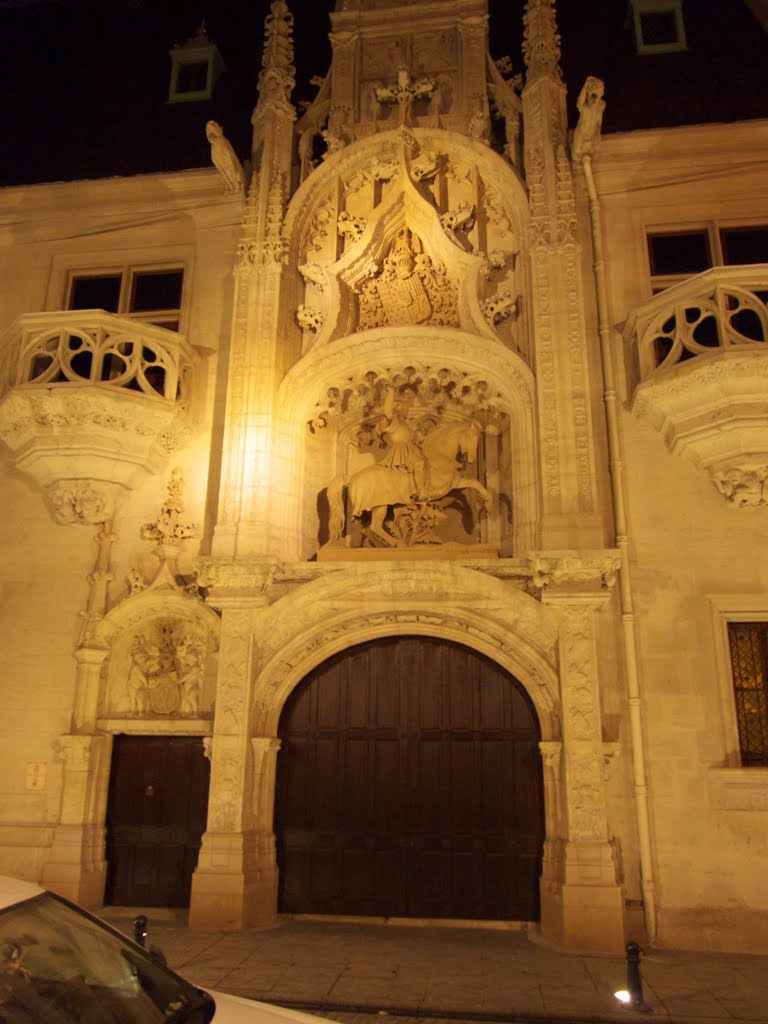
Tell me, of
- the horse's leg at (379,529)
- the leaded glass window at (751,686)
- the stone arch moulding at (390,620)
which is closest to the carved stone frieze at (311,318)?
the horse's leg at (379,529)

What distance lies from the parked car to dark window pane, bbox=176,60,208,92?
1295 cm

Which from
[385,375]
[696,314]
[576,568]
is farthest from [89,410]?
[696,314]

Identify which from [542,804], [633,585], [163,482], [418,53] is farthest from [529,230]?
[542,804]

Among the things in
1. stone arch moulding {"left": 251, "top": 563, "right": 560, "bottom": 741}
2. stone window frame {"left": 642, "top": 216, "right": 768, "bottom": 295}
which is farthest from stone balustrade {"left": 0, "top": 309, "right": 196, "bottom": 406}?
stone window frame {"left": 642, "top": 216, "right": 768, "bottom": 295}

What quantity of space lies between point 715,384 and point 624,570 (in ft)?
7.12

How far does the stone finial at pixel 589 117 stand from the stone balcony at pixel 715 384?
2.33m

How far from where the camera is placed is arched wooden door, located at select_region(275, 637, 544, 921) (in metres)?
8.12

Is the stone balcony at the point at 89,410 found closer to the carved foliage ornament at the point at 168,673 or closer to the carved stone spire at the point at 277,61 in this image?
the carved foliage ornament at the point at 168,673

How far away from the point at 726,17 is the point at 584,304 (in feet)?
19.9

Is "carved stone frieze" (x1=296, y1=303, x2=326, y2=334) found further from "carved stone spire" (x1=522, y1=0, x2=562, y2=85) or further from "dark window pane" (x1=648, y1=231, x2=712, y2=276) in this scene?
"dark window pane" (x1=648, y1=231, x2=712, y2=276)

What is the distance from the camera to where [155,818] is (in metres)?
8.71

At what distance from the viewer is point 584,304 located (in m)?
9.48

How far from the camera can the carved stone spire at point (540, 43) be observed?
1021cm

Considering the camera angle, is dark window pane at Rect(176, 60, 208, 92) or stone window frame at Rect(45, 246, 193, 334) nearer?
stone window frame at Rect(45, 246, 193, 334)
